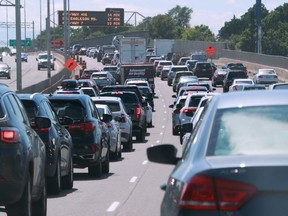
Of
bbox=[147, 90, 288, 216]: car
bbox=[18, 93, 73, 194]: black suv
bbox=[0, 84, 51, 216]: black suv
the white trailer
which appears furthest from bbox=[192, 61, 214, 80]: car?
bbox=[147, 90, 288, 216]: car

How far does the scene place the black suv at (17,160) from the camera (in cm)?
1085

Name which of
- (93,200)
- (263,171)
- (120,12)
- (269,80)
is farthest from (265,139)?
(120,12)

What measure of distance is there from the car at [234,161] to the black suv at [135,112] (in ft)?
92.6

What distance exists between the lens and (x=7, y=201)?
10.9 meters

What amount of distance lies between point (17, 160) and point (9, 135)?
28cm

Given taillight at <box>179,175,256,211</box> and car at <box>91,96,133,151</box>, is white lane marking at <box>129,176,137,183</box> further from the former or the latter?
taillight at <box>179,175,256,211</box>

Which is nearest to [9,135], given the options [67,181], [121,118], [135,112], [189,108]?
[67,181]

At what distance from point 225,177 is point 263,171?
0.71ft

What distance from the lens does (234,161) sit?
608 centimetres

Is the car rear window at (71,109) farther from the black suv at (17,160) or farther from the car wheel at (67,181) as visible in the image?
the black suv at (17,160)

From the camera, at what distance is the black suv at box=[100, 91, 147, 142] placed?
35812mm

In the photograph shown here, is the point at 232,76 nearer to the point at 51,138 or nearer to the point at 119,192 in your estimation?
the point at 119,192

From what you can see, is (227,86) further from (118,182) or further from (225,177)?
(225,177)

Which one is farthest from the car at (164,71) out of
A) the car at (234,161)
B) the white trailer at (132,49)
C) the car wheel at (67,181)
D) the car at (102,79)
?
the car at (234,161)
